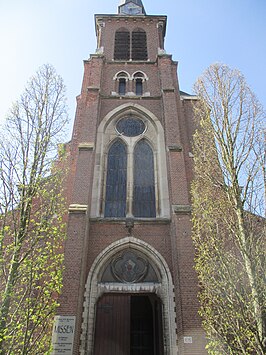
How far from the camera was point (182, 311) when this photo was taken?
9812 mm

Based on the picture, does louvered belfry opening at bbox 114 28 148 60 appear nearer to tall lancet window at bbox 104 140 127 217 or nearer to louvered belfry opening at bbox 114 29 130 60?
louvered belfry opening at bbox 114 29 130 60

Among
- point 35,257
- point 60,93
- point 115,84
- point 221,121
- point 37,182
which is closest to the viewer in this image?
point 35,257

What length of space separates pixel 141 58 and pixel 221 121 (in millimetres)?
11382

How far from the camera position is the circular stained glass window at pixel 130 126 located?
49.9ft

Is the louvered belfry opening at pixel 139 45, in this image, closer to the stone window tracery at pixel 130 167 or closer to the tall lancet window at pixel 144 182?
the stone window tracery at pixel 130 167

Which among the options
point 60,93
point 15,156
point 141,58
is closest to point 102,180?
point 60,93

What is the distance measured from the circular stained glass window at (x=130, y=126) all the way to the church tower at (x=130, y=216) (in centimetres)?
5

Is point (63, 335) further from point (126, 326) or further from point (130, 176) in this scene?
point (130, 176)

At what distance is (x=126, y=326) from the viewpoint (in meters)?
13.4

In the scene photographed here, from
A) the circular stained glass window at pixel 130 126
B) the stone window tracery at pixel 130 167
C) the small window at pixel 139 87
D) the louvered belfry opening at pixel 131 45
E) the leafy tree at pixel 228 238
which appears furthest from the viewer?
the louvered belfry opening at pixel 131 45

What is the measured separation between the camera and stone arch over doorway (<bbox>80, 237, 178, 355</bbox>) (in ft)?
32.5

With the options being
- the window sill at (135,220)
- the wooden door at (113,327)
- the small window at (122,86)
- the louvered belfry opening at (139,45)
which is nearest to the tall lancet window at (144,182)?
the window sill at (135,220)

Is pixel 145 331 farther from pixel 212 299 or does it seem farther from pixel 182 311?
pixel 212 299

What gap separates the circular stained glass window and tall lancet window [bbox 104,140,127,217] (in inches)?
27.4
